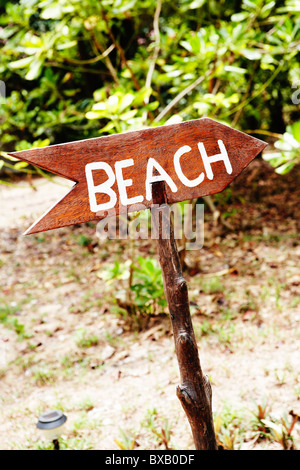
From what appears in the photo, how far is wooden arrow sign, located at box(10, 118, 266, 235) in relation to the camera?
1033mm

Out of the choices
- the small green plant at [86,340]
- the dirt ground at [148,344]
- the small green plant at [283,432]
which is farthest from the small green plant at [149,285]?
the small green plant at [283,432]

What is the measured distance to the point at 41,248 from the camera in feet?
14.1

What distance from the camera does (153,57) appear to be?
290 cm

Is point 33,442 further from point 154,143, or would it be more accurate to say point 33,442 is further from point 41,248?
point 41,248

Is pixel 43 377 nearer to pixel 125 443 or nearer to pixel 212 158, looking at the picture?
pixel 125 443

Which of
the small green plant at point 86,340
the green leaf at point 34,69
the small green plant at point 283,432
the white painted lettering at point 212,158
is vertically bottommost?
the small green plant at point 283,432

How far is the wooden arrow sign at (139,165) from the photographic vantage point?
1.03 m

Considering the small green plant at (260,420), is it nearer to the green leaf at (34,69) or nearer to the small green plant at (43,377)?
the small green plant at (43,377)

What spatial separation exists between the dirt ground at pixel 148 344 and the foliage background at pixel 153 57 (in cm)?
108

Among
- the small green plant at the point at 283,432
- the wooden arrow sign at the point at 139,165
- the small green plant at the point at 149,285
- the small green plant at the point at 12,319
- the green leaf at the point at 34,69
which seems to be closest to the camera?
the wooden arrow sign at the point at 139,165

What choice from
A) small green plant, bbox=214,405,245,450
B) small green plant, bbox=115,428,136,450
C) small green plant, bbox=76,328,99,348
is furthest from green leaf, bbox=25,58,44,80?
small green plant, bbox=214,405,245,450

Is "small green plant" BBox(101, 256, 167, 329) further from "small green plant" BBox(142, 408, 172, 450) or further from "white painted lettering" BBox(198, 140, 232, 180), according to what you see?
"white painted lettering" BBox(198, 140, 232, 180)
